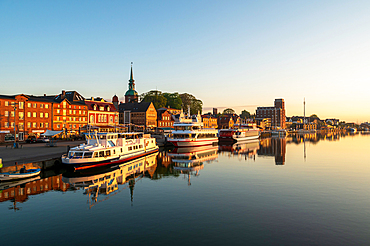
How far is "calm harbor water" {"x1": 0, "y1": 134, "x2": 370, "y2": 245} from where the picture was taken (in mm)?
17172

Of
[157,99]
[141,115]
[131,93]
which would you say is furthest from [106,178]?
[131,93]

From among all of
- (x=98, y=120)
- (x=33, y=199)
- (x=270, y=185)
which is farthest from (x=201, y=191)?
(x=98, y=120)

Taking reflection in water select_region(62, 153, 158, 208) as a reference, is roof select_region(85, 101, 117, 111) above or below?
above

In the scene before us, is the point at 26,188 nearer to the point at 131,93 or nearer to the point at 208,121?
the point at 131,93

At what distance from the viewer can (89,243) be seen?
639 inches

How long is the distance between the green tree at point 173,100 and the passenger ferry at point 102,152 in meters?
96.7

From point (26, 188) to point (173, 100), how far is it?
128 metres

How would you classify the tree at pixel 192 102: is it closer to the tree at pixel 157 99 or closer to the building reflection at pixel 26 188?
the tree at pixel 157 99

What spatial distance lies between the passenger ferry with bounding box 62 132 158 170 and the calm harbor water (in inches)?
75.3

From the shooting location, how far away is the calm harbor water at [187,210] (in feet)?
56.3

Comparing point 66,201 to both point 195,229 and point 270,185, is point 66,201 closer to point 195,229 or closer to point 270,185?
point 195,229

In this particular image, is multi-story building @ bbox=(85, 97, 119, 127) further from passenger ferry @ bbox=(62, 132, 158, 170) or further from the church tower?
the church tower

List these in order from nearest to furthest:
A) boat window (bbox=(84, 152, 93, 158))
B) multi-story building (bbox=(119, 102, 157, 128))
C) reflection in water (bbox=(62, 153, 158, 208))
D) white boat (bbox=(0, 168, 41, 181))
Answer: reflection in water (bbox=(62, 153, 158, 208)) → white boat (bbox=(0, 168, 41, 181)) → boat window (bbox=(84, 152, 93, 158)) → multi-story building (bbox=(119, 102, 157, 128))

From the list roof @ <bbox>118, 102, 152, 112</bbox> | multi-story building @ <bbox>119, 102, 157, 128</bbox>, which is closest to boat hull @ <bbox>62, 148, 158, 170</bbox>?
multi-story building @ <bbox>119, 102, 157, 128</bbox>
